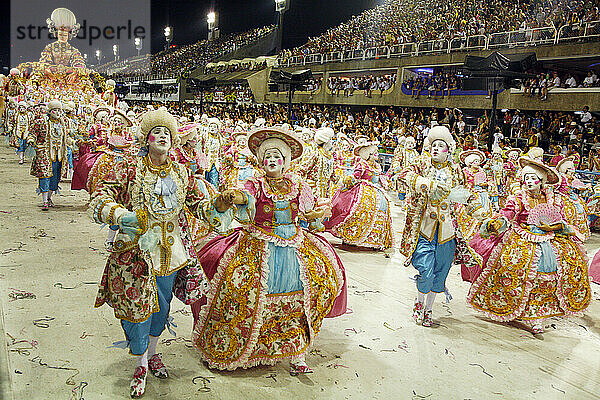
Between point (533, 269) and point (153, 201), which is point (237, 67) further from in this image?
point (153, 201)

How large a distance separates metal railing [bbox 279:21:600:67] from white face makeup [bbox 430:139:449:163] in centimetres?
990

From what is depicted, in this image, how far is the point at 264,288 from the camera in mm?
3289

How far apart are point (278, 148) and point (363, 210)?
3.38 metres

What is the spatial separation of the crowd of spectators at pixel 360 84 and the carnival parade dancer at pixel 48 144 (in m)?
12.4

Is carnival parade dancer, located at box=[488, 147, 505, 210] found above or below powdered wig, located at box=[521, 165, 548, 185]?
below

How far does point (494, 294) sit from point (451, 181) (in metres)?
1.03

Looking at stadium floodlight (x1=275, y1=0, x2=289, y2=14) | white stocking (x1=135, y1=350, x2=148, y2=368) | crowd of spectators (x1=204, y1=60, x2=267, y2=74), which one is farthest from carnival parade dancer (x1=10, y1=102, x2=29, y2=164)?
stadium floodlight (x1=275, y1=0, x2=289, y2=14)

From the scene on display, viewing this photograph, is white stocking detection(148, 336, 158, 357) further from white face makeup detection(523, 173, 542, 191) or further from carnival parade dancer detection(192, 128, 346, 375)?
white face makeup detection(523, 173, 542, 191)

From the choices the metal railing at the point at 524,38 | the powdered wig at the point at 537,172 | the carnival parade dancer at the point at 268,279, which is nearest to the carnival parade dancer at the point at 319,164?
the powdered wig at the point at 537,172

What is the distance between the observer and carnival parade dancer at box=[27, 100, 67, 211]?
7664 mm

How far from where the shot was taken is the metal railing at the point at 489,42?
40.4 ft

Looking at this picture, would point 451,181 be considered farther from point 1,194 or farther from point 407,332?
point 1,194

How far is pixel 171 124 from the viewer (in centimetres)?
304

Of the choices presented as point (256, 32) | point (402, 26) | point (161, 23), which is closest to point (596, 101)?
point (402, 26)
